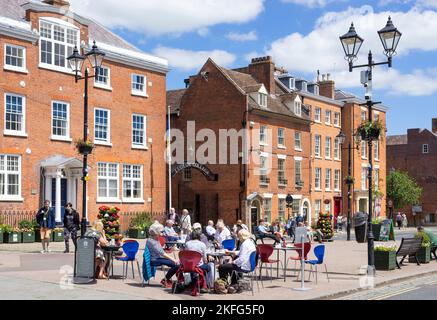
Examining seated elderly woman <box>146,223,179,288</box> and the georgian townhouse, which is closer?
seated elderly woman <box>146,223,179,288</box>

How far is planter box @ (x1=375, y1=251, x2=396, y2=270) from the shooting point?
17.7 m

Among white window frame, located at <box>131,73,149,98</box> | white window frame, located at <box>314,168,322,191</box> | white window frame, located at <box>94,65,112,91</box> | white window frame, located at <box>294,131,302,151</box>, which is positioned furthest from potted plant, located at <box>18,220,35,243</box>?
white window frame, located at <box>314,168,322,191</box>

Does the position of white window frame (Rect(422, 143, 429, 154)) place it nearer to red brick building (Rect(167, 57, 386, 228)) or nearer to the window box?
red brick building (Rect(167, 57, 386, 228))

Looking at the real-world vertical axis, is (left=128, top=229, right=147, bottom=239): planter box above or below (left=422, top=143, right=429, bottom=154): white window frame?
below

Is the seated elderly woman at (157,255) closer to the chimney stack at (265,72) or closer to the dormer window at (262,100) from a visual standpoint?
the dormer window at (262,100)

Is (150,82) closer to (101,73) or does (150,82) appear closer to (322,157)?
(101,73)

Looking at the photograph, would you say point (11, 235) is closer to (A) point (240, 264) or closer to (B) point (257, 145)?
(A) point (240, 264)

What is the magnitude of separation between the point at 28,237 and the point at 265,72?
2581 cm

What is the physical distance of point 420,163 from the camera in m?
74.8

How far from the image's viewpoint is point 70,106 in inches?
1282

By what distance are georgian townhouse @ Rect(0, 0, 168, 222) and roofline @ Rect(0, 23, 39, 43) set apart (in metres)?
0.05

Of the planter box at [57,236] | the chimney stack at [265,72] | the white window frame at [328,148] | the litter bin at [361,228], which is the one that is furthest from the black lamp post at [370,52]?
the white window frame at [328,148]

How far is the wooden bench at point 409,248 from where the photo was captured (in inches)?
729

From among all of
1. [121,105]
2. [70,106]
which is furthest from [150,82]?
[70,106]
